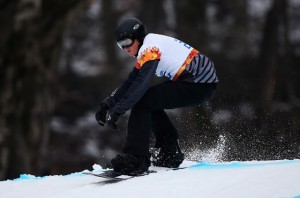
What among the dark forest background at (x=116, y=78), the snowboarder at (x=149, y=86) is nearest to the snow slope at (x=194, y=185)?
the snowboarder at (x=149, y=86)

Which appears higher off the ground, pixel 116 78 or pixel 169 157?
pixel 116 78

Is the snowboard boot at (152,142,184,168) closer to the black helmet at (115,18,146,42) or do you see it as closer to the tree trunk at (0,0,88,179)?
the black helmet at (115,18,146,42)

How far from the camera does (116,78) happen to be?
2120 centimetres

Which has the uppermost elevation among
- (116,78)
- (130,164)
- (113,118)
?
(116,78)

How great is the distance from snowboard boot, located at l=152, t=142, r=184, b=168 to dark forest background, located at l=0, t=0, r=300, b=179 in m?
1.11

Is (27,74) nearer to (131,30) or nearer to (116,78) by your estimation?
(116,78)

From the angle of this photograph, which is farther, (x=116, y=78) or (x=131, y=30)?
(x=116, y=78)

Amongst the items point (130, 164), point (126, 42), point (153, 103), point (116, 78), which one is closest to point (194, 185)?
point (130, 164)

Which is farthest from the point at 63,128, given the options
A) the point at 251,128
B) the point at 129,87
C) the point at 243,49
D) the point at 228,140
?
the point at 129,87

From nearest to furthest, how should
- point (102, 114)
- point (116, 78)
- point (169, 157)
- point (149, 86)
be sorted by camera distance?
point (149, 86) < point (102, 114) < point (169, 157) < point (116, 78)

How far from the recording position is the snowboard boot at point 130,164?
22.6 feet

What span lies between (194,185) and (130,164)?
0.87 metres

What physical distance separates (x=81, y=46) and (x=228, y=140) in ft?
46.5

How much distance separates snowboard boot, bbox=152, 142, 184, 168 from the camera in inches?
287
